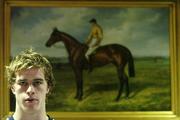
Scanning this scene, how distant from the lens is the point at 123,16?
307 centimetres

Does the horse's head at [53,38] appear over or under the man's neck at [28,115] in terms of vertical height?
over

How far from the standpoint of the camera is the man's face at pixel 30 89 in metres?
1.19

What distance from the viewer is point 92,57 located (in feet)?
10.1

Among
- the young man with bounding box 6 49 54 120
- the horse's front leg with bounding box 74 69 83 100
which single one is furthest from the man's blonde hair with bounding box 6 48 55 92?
the horse's front leg with bounding box 74 69 83 100

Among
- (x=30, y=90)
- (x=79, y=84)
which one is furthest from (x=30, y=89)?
(x=79, y=84)

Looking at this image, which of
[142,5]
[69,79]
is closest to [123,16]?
[142,5]

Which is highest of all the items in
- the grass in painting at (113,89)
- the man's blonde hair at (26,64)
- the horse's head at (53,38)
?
the horse's head at (53,38)

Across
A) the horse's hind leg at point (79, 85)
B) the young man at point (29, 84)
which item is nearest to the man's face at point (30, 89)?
the young man at point (29, 84)

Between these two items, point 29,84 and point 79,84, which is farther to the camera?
point 79,84

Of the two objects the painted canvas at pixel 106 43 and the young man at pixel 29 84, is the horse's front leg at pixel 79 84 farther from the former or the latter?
the young man at pixel 29 84

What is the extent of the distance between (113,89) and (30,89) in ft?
6.17

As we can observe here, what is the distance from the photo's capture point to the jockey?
10.0 ft

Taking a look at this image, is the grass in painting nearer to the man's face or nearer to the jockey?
the jockey

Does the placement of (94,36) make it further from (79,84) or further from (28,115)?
(28,115)
